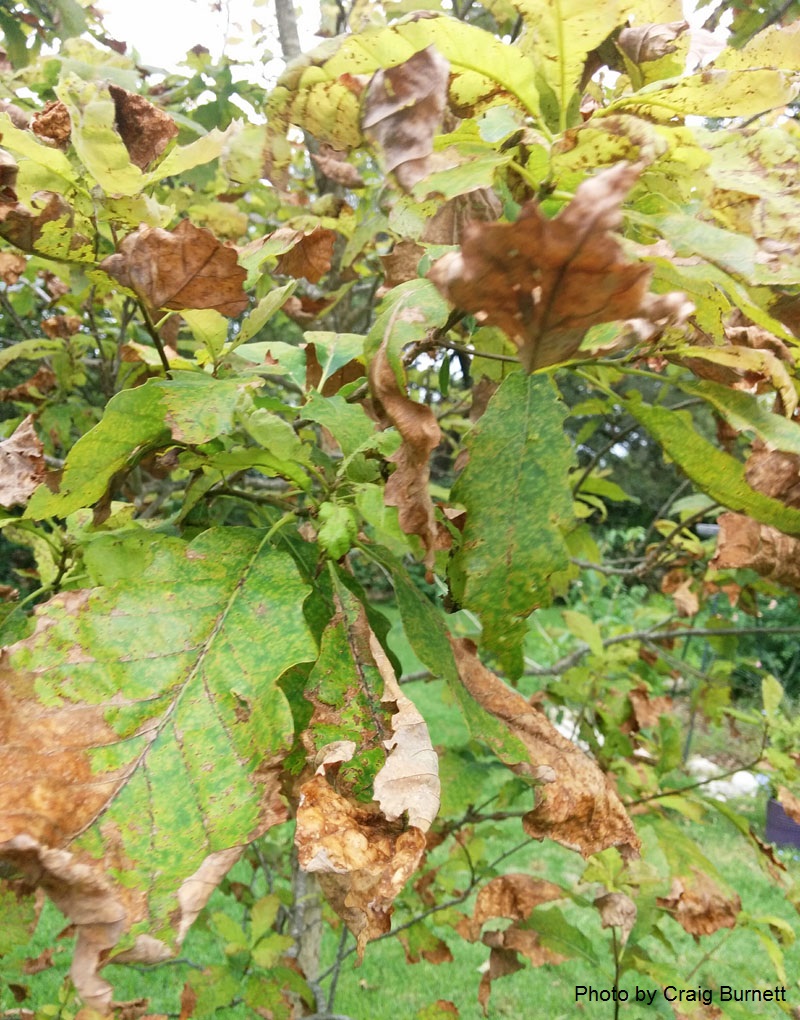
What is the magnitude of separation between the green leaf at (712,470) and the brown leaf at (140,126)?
1.92 ft

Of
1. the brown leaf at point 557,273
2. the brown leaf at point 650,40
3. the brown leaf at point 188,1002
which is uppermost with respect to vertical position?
the brown leaf at point 650,40

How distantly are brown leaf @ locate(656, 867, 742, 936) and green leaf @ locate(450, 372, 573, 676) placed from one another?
1174 millimetres

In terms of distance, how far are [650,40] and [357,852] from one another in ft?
2.32

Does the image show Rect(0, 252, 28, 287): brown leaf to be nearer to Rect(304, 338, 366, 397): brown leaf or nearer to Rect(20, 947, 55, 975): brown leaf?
Rect(304, 338, 366, 397): brown leaf

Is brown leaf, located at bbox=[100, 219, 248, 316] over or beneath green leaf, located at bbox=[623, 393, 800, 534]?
over

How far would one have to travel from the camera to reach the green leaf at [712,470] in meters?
0.66

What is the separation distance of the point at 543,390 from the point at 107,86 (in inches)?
23.0

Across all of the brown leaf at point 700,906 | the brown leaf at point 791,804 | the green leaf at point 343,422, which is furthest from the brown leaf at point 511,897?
the green leaf at point 343,422

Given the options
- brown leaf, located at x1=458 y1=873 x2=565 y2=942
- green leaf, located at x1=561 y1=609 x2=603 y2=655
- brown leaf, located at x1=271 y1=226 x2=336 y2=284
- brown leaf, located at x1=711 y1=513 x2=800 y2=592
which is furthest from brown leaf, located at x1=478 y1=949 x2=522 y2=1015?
brown leaf, located at x1=271 y1=226 x2=336 y2=284

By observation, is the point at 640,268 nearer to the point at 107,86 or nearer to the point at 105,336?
the point at 107,86

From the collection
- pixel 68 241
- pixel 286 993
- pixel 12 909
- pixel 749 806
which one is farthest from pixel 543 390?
pixel 749 806

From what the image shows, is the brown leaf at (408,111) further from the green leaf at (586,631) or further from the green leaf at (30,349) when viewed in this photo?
the green leaf at (586,631)

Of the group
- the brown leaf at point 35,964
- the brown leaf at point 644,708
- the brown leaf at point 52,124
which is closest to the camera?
the brown leaf at point 52,124

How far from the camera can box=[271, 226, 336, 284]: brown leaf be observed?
904 mm
